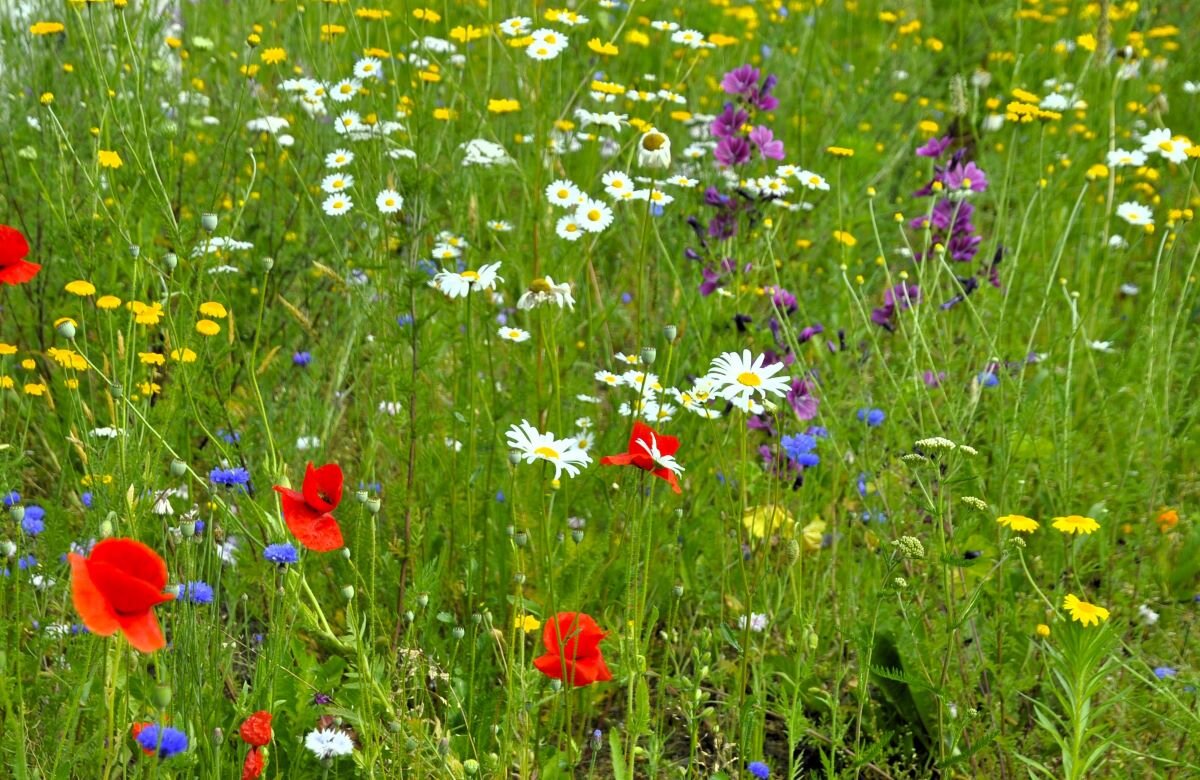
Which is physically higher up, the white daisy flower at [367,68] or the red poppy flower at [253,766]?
the white daisy flower at [367,68]

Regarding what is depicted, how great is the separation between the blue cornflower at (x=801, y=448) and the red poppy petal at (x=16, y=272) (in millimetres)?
1318

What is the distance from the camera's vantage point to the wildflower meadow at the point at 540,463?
5.45ft

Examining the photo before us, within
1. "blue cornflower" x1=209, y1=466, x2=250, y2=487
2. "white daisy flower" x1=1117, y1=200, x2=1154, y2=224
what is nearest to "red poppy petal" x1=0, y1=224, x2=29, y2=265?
"blue cornflower" x1=209, y1=466, x2=250, y2=487

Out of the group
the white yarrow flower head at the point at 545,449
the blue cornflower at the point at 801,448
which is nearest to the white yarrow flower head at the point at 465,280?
the white yarrow flower head at the point at 545,449

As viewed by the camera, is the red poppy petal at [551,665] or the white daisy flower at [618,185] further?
the white daisy flower at [618,185]

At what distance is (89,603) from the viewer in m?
1.11

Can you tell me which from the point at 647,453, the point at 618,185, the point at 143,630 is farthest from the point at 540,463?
the point at 143,630

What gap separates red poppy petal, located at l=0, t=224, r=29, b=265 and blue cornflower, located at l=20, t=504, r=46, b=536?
629 mm

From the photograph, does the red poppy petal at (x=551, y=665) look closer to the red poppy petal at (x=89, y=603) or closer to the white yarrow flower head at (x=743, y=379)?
the white yarrow flower head at (x=743, y=379)

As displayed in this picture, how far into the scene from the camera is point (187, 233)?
2.01 meters

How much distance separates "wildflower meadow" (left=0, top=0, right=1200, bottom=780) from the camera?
5.45 ft

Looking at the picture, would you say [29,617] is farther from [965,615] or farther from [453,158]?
[965,615]

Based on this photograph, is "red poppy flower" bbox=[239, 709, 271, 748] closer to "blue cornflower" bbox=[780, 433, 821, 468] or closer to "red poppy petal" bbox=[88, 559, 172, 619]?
"red poppy petal" bbox=[88, 559, 172, 619]

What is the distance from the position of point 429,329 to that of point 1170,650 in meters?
1.53
